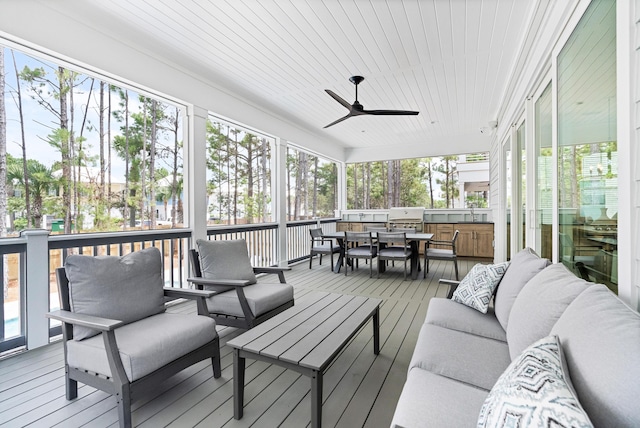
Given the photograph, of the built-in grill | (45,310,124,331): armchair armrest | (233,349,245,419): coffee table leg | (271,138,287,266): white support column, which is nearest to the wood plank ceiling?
(271,138,287,266): white support column

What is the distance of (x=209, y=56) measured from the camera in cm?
344

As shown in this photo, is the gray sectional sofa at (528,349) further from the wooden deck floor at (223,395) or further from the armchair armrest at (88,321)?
the armchair armrest at (88,321)

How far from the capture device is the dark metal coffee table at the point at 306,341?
1.48 meters

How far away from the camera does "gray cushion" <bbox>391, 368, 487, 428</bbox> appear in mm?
1014

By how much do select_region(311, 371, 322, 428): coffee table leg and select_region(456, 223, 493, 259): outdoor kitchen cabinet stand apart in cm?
632

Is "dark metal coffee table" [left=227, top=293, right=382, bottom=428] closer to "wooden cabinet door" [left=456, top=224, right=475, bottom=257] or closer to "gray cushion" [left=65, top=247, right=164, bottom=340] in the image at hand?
"gray cushion" [left=65, top=247, right=164, bottom=340]

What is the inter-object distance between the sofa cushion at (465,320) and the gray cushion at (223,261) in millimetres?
1634

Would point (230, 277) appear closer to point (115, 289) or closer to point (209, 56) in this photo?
point (115, 289)

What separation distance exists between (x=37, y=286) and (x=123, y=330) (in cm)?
135

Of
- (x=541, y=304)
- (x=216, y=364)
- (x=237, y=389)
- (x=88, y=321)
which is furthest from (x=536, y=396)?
(x=88, y=321)

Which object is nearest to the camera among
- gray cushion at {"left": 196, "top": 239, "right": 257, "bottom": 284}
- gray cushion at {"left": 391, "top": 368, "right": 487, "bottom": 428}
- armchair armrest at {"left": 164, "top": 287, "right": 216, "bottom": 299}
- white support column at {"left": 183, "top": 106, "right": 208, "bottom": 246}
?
gray cushion at {"left": 391, "top": 368, "right": 487, "bottom": 428}

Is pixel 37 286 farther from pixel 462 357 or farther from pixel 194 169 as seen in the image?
pixel 462 357

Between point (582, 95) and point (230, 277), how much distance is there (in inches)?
118

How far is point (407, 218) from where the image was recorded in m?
7.75
